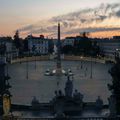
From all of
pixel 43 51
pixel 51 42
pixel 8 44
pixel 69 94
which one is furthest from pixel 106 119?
pixel 51 42

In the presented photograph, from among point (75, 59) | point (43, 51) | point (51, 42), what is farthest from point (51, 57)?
point (51, 42)

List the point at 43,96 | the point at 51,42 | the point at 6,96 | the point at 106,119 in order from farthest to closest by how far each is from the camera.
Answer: the point at 51,42, the point at 43,96, the point at 106,119, the point at 6,96

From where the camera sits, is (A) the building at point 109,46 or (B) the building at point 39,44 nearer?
(A) the building at point 109,46

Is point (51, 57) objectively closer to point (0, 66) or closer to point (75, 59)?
point (75, 59)

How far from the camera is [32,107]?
88.4 feet

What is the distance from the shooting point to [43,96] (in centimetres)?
3997

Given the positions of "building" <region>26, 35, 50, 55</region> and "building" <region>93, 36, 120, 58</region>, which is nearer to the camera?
"building" <region>93, 36, 120, 58</region>

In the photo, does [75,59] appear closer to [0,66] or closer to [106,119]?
[0,66]

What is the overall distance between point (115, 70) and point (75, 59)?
106 metres

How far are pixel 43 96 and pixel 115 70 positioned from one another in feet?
58.1

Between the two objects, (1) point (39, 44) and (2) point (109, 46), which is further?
(1) point (39, 44)

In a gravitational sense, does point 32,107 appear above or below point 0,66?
below

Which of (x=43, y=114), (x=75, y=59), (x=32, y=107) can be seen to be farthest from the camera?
(x=75, y=59)

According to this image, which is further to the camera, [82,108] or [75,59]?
[75,59]
